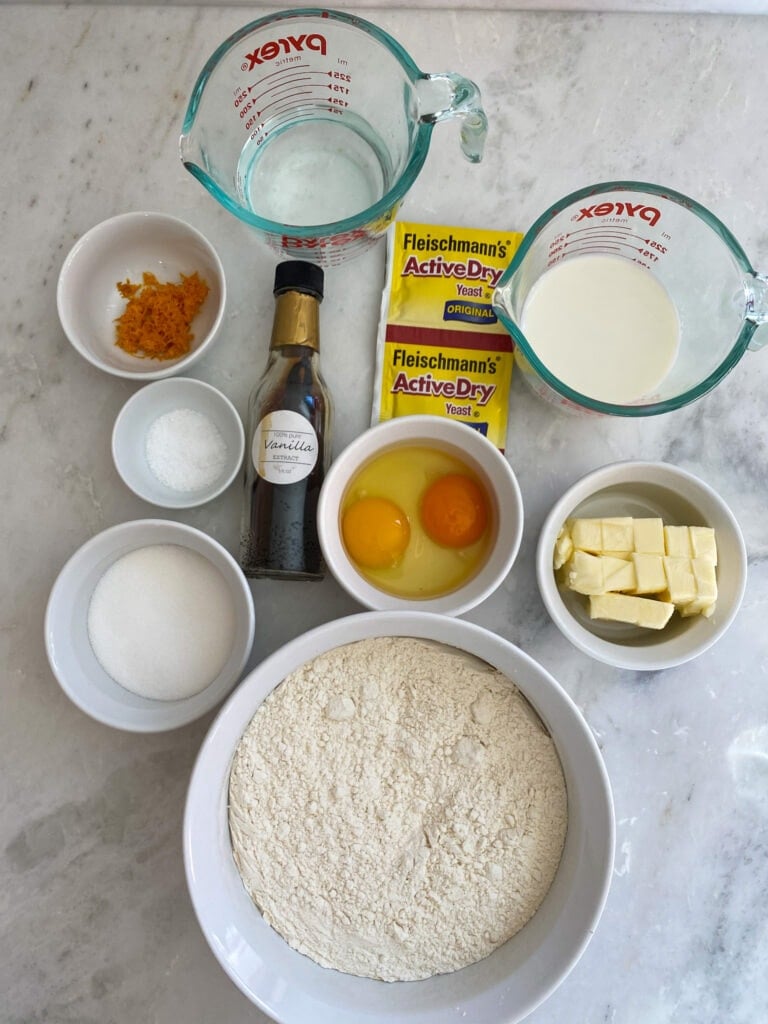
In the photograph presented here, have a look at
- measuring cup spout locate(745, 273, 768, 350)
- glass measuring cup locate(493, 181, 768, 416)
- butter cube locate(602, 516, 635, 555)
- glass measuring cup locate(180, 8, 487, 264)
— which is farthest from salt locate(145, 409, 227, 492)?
measuring cup spout locate(745, 273, 768, 350)

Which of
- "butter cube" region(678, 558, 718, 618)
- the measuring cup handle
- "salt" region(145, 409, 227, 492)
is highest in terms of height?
the measuring cup handle

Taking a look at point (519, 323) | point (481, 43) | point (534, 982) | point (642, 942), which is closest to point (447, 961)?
point (534, 982)

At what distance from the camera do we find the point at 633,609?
116cm

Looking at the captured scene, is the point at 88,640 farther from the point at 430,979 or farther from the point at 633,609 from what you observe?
the point at 633,609

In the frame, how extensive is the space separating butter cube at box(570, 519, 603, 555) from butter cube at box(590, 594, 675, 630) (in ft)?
0.26

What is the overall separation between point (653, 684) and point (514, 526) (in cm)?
42

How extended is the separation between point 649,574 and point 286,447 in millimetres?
618

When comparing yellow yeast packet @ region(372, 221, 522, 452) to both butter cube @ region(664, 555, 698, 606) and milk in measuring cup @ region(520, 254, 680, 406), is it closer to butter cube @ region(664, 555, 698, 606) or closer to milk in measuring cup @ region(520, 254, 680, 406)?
milk in measuring cup @ region(520, 254, 680, 406)

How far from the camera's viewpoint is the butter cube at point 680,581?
45.9 inches

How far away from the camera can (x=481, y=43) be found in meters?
1.36

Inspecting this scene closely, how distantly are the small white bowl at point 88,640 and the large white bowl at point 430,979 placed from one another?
154 millimetres

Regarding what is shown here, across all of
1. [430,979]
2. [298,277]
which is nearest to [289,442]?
[298,277]

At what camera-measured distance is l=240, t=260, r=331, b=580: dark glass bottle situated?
1.18 metres

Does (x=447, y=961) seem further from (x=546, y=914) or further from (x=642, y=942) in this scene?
(x=642, y=942)
